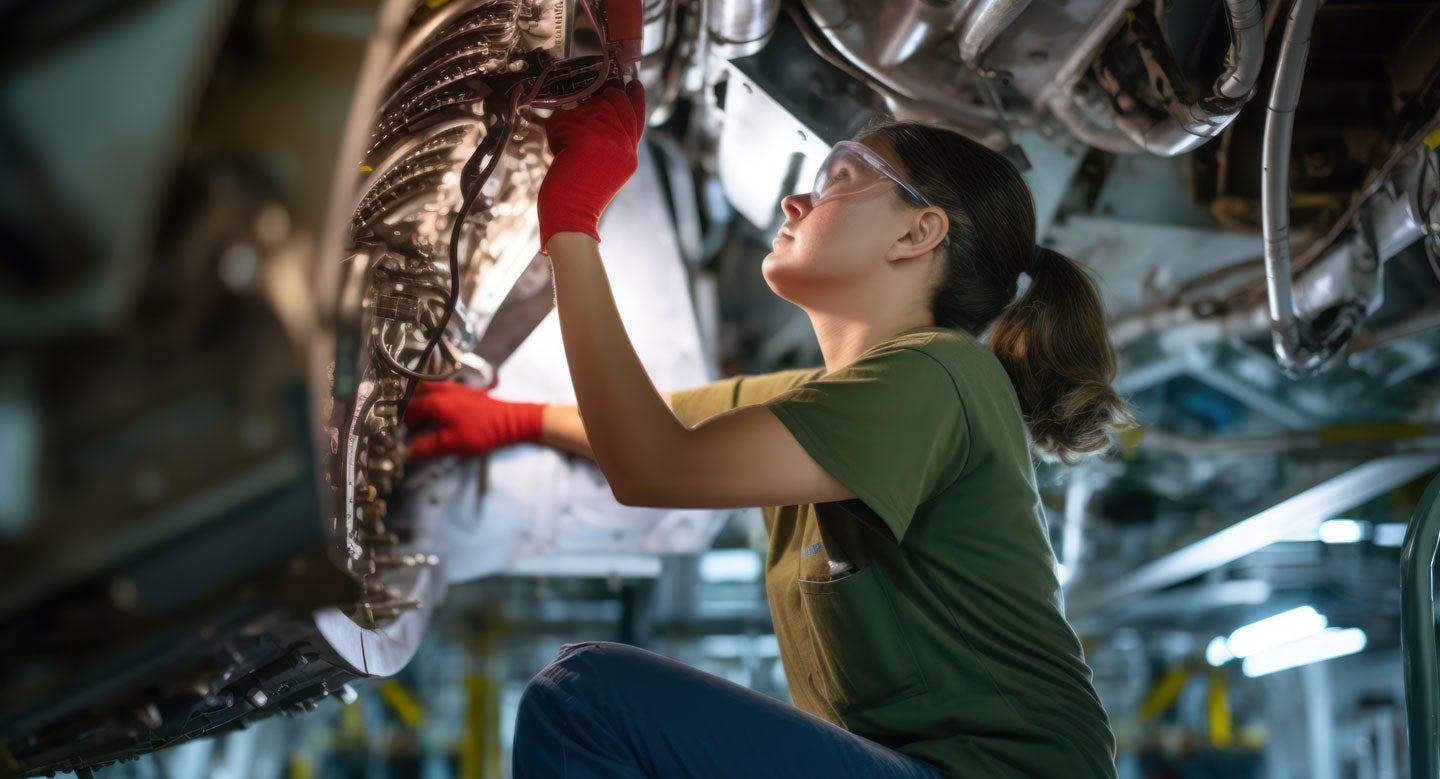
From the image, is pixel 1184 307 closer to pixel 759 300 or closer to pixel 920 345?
pixel 759 300

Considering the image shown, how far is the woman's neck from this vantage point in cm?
133

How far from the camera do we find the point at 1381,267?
1898 millimetres

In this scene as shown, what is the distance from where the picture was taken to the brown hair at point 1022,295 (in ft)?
4.50

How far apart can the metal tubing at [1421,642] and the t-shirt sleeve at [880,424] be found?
62 cm

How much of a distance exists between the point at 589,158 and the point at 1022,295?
1.94 feet

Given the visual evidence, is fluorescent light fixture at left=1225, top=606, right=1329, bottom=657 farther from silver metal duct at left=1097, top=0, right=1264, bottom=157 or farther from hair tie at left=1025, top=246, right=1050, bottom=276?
hair tie at left=1025, top=246, right=1050, bottom=276

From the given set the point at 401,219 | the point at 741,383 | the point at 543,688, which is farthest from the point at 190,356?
the point at 741,383

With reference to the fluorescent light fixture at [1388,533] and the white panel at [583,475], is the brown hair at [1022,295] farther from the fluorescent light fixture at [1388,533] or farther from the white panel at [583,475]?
the fluorescent light fixture at [1388,533]

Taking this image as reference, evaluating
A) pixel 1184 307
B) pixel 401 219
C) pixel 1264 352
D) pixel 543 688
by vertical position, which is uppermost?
pixel 401 219

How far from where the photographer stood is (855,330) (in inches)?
52.7

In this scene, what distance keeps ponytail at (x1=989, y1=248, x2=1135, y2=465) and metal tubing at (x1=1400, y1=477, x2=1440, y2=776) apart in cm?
35

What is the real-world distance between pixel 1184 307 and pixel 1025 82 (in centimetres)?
105

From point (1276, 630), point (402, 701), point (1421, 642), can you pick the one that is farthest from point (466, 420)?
point (402, 701)

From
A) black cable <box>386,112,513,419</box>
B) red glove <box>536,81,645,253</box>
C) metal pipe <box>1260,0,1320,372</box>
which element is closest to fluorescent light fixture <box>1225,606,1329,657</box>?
metal pipe <box>1260,0,1320,372</box>
